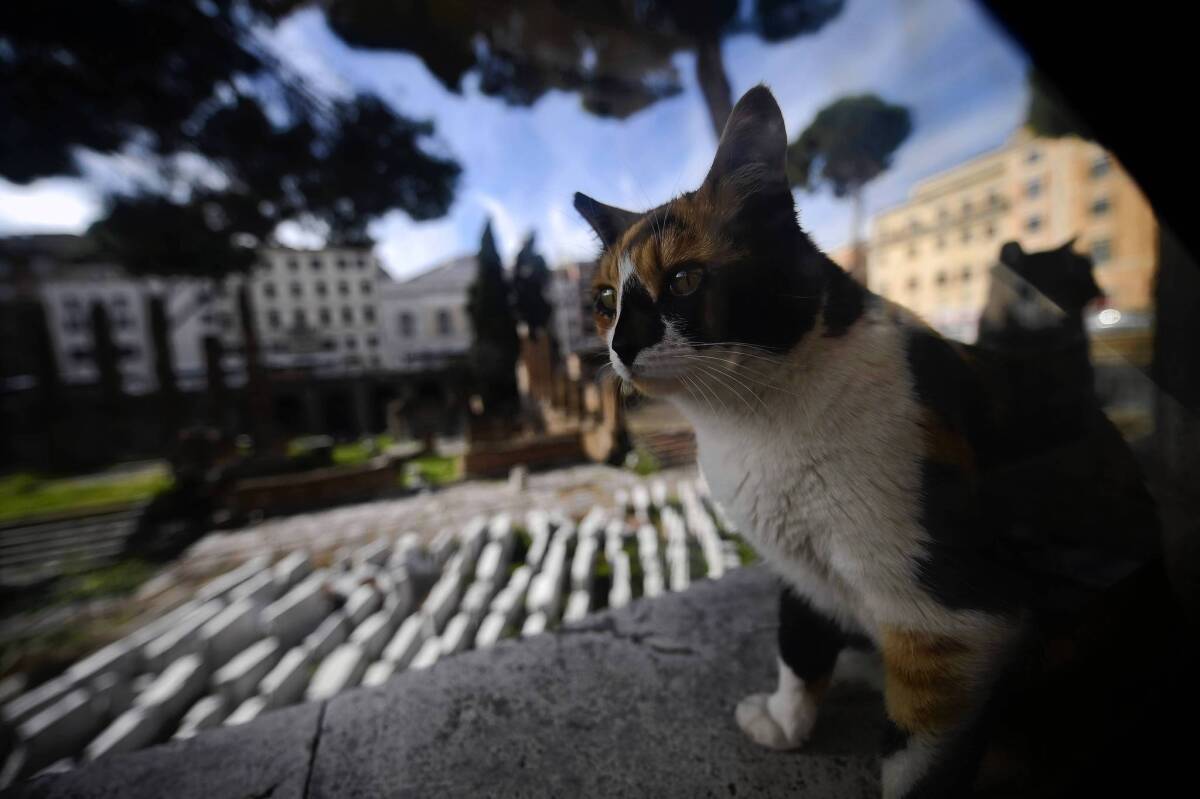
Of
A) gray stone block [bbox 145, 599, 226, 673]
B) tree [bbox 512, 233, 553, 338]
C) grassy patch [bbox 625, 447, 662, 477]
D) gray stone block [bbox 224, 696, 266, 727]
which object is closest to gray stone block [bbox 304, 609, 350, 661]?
gray stone block [bbox 224, 696, 266, 727]

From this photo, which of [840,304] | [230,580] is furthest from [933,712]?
[230,580]

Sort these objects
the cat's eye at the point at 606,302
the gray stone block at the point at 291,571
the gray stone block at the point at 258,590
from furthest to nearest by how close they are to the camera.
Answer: the gray stone block at the point at 291,571 < the gray stone block at the point at 258,590 < the cat's eye at the point at 606,302

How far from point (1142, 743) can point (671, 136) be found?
103 cm

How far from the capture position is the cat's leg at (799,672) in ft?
2.27

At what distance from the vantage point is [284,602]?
3395 mm

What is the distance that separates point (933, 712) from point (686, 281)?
573mm

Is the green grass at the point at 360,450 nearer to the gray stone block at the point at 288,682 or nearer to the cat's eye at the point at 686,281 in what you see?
the gray stone block at the point at 288,682

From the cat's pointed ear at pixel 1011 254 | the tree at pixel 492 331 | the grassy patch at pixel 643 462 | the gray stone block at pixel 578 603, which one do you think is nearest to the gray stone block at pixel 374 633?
the gray stone block at pixel 578 603

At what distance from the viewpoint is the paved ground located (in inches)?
26.3

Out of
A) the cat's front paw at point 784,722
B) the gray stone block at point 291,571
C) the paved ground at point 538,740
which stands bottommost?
the gray stone block at point 291,571

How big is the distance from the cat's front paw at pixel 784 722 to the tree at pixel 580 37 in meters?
0.95

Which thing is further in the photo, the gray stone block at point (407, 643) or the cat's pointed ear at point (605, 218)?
the gray stone block at point (407, 643)

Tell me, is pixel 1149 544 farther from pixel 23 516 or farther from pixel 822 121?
pixel 23 516

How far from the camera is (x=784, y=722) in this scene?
0.70 metres
